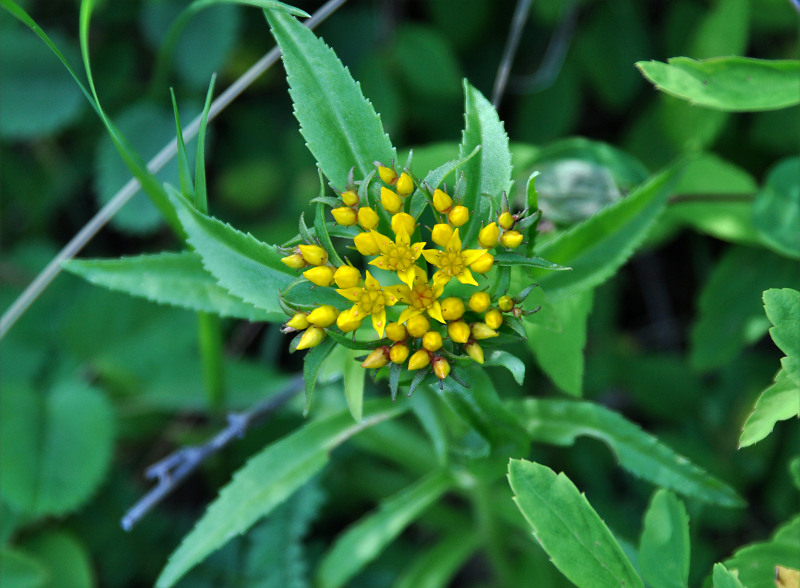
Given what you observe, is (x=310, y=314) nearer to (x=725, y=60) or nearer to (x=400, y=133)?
(x=725, y=60)

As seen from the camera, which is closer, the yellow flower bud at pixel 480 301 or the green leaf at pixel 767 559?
the yellow flower bud at pixel 480 301

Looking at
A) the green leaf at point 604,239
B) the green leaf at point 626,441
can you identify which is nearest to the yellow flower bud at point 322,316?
the green leaf at point 604,239

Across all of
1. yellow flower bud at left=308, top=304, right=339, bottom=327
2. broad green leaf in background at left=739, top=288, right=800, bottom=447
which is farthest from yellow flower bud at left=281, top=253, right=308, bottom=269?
broad green leaf in background at left=739, top=288, right=800, bottom=447

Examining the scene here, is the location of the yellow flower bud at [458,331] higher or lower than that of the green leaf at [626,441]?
higher

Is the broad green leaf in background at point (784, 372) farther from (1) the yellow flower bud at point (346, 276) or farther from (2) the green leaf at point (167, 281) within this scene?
(2) the green leaf at point (167, 281)

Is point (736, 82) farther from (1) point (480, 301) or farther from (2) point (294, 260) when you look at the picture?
(2) point (294, 260)

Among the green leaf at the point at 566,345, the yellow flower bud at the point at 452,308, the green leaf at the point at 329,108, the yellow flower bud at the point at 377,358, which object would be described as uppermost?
the green leaf at the point at 329,108

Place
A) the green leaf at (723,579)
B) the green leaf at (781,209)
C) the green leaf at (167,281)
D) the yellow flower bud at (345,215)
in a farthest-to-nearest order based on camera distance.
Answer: the green leaf at (781,209) < the green leaf at (167,281) < the yellow flower bud at (345,215) < the green leaf at (723,579)

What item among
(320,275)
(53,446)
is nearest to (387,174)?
(320,275)
